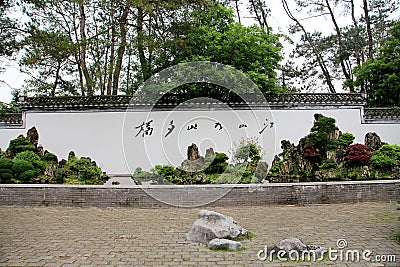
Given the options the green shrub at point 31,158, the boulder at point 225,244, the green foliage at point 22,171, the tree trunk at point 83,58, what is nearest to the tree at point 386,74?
the tree trunk at point 83,58

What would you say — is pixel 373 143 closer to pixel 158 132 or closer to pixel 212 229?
pixel 158 132

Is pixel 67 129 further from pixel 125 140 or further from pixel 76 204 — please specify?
pixel 76 204

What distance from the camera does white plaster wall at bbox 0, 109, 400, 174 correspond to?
1154 centimetres

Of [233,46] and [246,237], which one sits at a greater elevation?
[233,46]

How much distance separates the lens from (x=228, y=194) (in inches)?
287

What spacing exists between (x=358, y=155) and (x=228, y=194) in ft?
10.5

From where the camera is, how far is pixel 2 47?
12.0 m

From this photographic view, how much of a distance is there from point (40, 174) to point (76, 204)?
1.87 m

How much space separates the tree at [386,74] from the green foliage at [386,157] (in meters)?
A: 5.60

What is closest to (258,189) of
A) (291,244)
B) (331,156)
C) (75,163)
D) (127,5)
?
(331,156)

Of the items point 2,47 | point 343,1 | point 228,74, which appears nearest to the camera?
point 228,74

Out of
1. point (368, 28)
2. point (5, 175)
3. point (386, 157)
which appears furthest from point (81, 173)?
point (368, 28)

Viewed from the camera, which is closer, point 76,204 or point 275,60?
point 76,204

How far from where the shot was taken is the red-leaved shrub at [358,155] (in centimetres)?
827
